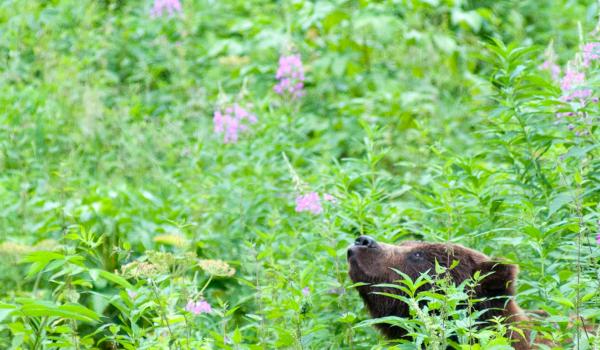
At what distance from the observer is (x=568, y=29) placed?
948 centimetres

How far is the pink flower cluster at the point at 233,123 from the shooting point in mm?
6258

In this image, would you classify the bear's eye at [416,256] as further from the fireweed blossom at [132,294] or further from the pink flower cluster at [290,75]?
the pink flower cluster at [290,75]

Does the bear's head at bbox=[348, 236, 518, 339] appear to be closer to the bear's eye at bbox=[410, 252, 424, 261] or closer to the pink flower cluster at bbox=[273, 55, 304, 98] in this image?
the bear's eye at bbox=[410, 252, 424, 261]

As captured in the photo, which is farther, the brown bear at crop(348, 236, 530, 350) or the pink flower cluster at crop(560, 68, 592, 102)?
the pink flower cluster at crop(560, 68, 592, 102)

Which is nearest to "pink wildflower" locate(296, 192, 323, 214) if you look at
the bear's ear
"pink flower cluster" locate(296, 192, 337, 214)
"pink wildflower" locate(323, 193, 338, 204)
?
"pink flower cluster" locate(296, 192, 337, 214)

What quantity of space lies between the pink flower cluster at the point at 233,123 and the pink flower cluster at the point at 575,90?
229 cm

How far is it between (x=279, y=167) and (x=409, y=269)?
79.8 inches

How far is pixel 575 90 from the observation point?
4.50 m

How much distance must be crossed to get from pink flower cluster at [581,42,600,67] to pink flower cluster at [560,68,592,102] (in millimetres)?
73

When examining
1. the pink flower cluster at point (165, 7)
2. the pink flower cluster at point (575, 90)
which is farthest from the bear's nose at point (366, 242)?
the pink flower cluster at point (165, 7)

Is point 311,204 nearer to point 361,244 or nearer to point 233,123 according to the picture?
point 361,244

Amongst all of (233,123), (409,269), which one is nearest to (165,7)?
(233,123)

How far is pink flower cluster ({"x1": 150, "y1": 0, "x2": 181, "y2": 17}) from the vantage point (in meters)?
8.56

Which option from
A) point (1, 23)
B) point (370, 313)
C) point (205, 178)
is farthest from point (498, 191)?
point (1, 23)
